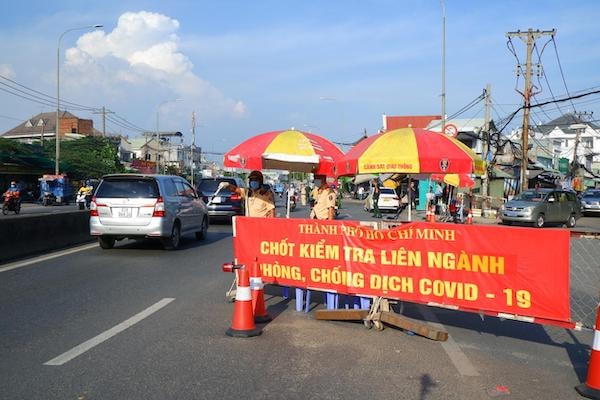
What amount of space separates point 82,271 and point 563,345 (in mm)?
7973

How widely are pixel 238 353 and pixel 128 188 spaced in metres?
8.23

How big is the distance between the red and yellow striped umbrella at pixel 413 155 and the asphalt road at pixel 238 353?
6.50 ft

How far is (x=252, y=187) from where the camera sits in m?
8.83

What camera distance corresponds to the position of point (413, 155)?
720cm

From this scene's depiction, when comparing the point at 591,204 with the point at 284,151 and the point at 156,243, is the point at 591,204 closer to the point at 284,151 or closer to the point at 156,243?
the point at 156,243

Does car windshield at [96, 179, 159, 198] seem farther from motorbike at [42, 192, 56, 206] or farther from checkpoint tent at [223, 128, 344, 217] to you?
motorbike at [42, 192, 56, 206]

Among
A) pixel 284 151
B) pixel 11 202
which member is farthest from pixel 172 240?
pixel 11 202

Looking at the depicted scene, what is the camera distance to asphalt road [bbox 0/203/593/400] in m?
4.67

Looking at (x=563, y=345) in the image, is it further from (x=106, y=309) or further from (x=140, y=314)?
(x=106, y=309)

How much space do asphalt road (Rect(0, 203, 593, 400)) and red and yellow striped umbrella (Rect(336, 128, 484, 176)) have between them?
198 cm

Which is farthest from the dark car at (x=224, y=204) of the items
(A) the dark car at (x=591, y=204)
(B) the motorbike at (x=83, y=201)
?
(A) the dark car at (x=591, y=204)

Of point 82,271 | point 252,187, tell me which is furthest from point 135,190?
point 252,187

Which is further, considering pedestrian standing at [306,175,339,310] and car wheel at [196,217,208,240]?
Answer: car wheel at [196,217,208,240]

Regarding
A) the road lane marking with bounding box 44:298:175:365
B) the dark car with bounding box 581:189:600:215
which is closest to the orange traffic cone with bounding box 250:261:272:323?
the road lane marking with bounding box 44:298:175:365
